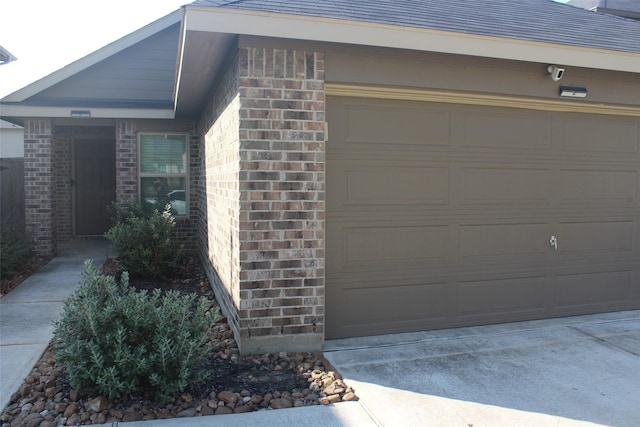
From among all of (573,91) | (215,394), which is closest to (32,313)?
(215,394)

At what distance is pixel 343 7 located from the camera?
4.86 metres

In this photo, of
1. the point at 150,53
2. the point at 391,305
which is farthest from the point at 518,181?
the point at 150,53

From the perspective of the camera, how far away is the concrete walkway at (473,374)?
357 cm

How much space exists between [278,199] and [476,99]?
2408 millimetres

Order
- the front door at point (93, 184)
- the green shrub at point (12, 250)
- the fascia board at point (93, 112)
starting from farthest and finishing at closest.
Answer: the front door at point (93, 184) < the fascia board at point (93, 112) < the green shrub at point (12, 250)

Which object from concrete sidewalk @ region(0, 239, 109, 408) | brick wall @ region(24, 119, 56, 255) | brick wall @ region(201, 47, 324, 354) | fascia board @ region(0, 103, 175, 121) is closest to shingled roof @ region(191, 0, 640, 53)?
brick wall @ region(201, 47, 324, 354)

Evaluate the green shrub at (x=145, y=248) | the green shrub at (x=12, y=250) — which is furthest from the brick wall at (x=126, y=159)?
the green shrub at (x=12, y=250)

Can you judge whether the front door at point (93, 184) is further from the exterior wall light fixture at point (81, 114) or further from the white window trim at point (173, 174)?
the exterior wall light fixture at point (81, 114)

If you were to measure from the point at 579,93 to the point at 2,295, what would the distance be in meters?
7.71

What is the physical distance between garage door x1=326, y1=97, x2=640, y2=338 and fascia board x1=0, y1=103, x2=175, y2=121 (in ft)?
18.5

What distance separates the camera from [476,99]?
546cm

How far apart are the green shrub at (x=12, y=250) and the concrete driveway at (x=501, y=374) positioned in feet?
18.6

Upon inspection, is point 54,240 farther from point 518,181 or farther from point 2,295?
point 518,181

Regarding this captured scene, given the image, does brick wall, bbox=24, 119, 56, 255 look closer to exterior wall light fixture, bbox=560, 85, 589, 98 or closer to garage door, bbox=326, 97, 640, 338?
garage door, bbox=326, 97, 640, 338
